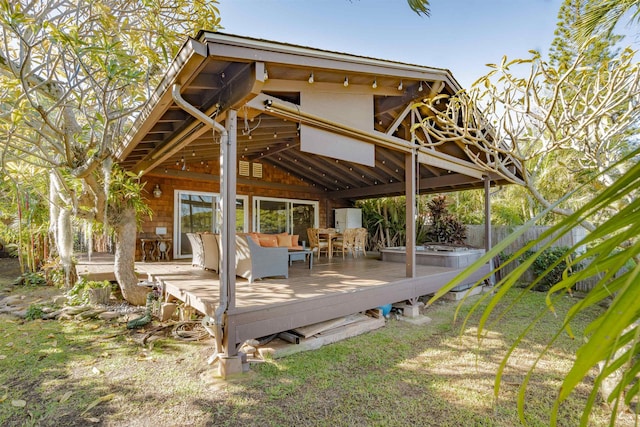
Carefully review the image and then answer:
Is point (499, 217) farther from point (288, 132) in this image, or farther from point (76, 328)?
point (76, 328)

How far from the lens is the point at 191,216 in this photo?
32.6 ft

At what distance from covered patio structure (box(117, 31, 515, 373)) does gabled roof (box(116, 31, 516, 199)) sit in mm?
15

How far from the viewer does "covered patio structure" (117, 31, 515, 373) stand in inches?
149

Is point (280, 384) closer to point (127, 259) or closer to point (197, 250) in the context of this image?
point (127, 259)

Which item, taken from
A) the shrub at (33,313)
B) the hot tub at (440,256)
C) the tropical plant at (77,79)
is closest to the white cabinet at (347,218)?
the hot tub at (440,256)

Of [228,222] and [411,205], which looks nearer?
[228,222]

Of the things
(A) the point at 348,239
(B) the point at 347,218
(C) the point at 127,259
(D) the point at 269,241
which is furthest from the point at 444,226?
(C) the point at 127,259

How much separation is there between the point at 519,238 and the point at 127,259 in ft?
35.3

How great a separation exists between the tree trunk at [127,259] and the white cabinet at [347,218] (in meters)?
7.98

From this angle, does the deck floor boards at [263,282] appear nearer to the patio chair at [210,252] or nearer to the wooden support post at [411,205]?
the patio chair at [210,252]

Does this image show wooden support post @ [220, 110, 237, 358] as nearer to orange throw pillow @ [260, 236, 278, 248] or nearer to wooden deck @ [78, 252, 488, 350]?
wooden deck @ [78, 252, 488, 350]

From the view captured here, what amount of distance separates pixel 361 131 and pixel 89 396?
189 inches

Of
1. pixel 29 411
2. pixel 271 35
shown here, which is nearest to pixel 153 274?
pixel 29 411

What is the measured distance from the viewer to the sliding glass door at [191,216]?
378 inches
